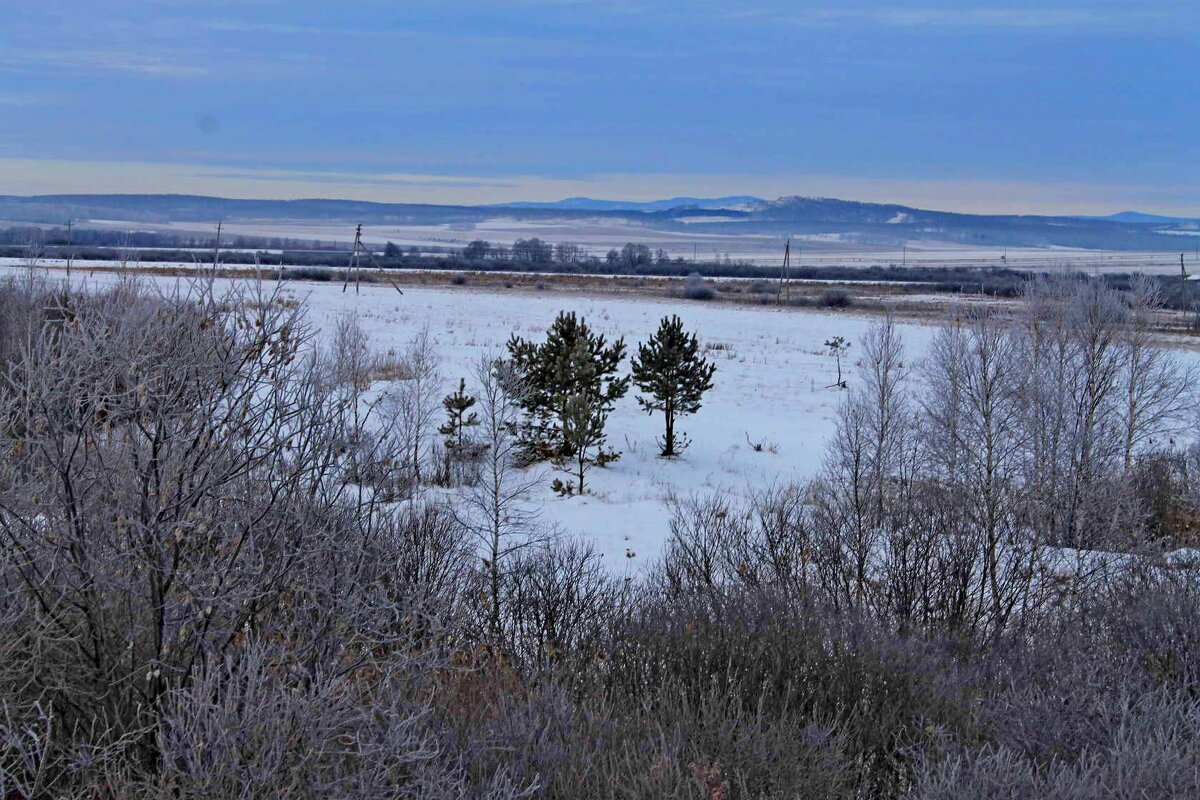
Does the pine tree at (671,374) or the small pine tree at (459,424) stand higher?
the pine tree at (671,374)

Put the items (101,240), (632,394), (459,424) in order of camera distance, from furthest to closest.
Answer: (101,240) → (632,394) → (459,424)

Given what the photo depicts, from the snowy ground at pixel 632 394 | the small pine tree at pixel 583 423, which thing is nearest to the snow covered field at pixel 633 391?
the snowy ground at pixel 632 394

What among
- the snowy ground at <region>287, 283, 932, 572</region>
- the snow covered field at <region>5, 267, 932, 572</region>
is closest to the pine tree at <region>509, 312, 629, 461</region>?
the snow covered field at <region>5, 267, 932, 572</region>

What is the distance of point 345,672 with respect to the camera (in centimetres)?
594

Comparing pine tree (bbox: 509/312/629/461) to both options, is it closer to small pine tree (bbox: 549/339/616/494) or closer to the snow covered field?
small pine tree (bbox: 549/339/616/494)

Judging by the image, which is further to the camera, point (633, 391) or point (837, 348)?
point (837, 348)

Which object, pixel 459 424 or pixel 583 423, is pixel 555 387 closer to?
pixel 583 423

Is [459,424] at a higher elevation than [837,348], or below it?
below

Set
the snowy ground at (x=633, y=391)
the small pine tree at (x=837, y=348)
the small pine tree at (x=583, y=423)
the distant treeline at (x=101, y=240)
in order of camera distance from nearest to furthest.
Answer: the snowy ground at (x=633, y=391) → the small pine tree at (x=583, y=423) → the small pine tree at (x=837, y=348) → the distant treeline at (x=101, y=240)

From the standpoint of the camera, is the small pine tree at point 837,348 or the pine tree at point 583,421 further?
the small pine tree at point 837,348

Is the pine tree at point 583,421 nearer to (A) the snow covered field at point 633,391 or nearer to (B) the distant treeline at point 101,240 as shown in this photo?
(A) the snow covered field at point 633,391

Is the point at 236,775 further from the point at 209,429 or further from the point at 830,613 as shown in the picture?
the point at 830,613

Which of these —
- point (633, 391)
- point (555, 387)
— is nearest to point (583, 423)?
point (555, 387)

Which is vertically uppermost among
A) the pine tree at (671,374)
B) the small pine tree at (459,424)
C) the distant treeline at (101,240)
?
the distant treeline at (101,240)
